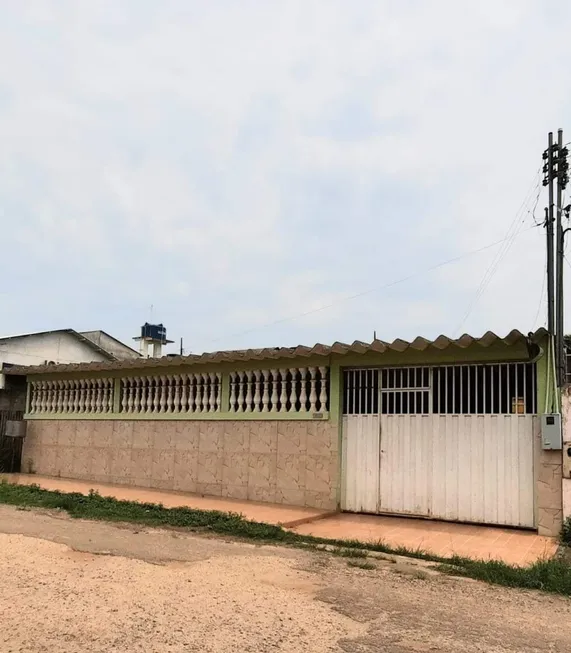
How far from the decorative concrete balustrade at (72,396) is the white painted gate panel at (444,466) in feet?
21.3

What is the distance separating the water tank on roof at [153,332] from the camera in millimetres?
26469

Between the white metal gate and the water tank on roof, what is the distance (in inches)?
678

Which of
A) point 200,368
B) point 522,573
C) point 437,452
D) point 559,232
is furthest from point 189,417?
point 559,232

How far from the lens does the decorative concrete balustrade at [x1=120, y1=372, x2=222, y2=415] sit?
12289 mm

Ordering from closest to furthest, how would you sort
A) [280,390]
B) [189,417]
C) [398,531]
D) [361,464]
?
[398,531]
[361,464]
[280,390]
[189,417]

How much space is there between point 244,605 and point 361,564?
2.04m

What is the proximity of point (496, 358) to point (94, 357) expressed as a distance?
64.3 ft

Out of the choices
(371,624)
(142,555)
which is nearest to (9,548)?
(142,555)

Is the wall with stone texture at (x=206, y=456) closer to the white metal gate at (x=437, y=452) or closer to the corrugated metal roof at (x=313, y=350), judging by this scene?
the white metal gate at (x=437, y=452)

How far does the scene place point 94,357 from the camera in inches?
1001

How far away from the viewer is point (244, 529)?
832 centimetres

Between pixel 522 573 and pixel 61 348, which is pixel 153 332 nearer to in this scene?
pixel 61 348

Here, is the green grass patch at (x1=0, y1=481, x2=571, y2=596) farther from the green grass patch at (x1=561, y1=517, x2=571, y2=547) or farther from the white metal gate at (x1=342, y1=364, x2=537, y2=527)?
the white metal gate at (x1=342, y1=364, x2=537, y2=527)

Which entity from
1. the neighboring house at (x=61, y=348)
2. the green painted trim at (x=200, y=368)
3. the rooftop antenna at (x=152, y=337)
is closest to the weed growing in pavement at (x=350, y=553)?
the green painted trim at (x=200, y=368)
